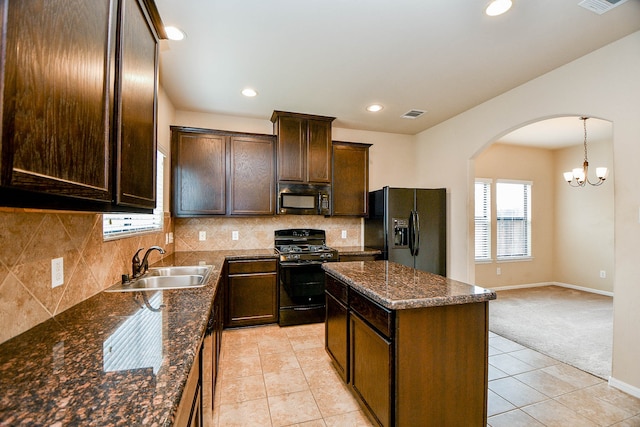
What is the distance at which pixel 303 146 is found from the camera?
3.89 m

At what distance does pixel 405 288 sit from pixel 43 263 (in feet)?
5.94

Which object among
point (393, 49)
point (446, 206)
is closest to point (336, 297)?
point (393, 49)

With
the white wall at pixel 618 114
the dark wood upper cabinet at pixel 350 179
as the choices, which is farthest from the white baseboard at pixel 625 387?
the dark wood upper cabinet at pixel 350 179

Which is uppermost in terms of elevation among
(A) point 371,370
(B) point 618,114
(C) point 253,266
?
(B) point 618,114

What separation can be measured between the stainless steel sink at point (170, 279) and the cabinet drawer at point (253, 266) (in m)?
0.79

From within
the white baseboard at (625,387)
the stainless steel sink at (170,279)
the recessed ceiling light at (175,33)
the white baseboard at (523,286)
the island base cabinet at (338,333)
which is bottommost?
the white baseboard at (523,286)

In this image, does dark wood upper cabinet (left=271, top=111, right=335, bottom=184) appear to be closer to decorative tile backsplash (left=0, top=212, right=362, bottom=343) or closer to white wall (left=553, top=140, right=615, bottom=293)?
decorative tile backsplash (left=0, top=212, right=362, bottom=343)

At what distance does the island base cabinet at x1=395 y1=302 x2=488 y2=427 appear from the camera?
1.55 m

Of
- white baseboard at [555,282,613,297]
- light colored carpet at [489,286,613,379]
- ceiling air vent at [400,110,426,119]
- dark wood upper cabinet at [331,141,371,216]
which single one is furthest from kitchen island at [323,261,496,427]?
white baseboard at [555,282,613,297]

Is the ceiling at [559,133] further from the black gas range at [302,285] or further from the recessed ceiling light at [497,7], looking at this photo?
the black gas range at [302,285]

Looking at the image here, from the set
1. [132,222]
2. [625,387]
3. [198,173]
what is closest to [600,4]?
[625,387]

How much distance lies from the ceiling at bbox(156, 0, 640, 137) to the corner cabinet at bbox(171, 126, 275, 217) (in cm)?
45

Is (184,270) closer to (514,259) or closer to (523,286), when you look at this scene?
(514,259)

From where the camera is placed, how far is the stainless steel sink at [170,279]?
6.41 feet
